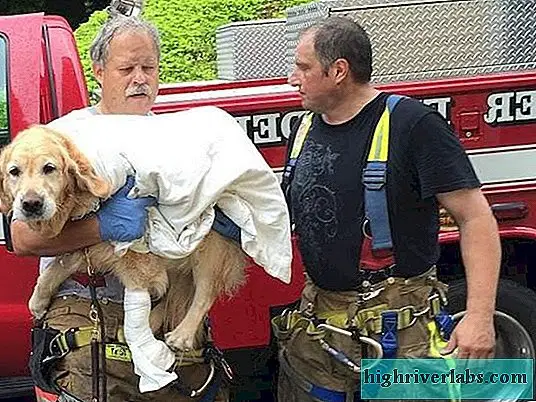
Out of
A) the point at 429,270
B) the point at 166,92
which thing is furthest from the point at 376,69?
the point at 429,270

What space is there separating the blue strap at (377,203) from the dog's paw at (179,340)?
654 mm

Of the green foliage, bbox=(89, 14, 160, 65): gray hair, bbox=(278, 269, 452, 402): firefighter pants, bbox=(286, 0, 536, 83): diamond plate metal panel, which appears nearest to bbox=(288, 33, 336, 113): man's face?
bbox=(89, 14, 160, 65): gray hair

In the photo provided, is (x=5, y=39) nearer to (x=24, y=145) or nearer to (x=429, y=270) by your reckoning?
(x=24, y=145)

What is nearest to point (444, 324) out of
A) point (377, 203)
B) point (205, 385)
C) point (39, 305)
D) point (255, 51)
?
point (377, 203)

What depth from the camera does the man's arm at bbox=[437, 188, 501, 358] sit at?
296 cm

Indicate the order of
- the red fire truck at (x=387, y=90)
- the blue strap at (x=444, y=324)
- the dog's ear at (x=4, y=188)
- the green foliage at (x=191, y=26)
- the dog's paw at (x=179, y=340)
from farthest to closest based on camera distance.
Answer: the green foliage at (x=191, y=26)
the red fire truck at (x=387, y=90)
the blue strap at (x=444, y=324)
the dog's paw at (x=179, y=340)
the dog's ear at (x=4, y=188)

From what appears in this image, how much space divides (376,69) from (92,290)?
1.99 metres

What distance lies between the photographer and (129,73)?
2.91 m

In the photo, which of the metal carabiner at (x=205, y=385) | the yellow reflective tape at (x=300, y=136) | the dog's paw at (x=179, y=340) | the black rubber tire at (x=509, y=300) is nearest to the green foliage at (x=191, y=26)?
the black rubber tire at (x=509, y=300)

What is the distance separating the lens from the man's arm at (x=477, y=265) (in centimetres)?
296

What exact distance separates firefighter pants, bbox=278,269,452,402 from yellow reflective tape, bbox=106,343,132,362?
0.70 metres

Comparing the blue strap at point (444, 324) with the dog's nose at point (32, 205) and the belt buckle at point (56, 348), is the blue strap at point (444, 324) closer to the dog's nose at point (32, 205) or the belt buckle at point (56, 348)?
the belt buckle at point (56, 348)

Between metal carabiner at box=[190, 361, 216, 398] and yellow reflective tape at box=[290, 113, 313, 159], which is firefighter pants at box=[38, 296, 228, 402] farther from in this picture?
yellow reflective tape at box=[290, 113, 313, 159]

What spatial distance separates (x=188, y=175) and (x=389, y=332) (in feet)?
2.95
